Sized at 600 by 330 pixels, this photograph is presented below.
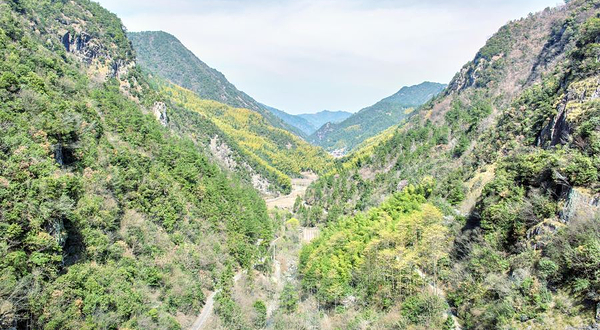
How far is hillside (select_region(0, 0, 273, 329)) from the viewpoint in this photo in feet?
86.3

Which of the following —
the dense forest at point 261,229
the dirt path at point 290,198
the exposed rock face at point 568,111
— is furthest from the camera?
the dirt path at point 290,198

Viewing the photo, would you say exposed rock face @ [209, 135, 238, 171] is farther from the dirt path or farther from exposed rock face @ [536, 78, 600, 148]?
exposed rock face @ [536, 78, 600, 148]

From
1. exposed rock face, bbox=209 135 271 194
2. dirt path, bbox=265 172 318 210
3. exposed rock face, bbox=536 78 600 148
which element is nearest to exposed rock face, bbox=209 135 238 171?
exposed rock face, bbox=209 135 271 194

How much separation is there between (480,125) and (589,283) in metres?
68.9

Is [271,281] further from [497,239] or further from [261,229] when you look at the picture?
[497,239]

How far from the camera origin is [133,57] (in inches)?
4574

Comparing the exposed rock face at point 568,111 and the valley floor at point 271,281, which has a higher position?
the exposed rock face at point 568,111

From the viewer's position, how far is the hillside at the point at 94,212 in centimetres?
2630

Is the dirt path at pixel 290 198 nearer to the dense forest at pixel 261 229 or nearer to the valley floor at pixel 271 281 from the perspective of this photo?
the valley floor at pixel 271 281

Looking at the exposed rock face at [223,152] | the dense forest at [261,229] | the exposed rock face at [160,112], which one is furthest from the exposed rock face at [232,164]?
the dense forest at [261,229]

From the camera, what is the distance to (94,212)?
3716cm

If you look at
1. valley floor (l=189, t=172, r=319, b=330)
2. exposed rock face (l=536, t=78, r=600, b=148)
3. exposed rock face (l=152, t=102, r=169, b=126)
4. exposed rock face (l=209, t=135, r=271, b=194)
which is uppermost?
exposed rock face (l=152, t=102, r=169, b=126)

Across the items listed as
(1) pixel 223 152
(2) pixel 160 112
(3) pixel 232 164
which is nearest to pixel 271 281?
(2) pixel 160 112

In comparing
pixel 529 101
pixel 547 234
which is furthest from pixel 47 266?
pixel 529 101
